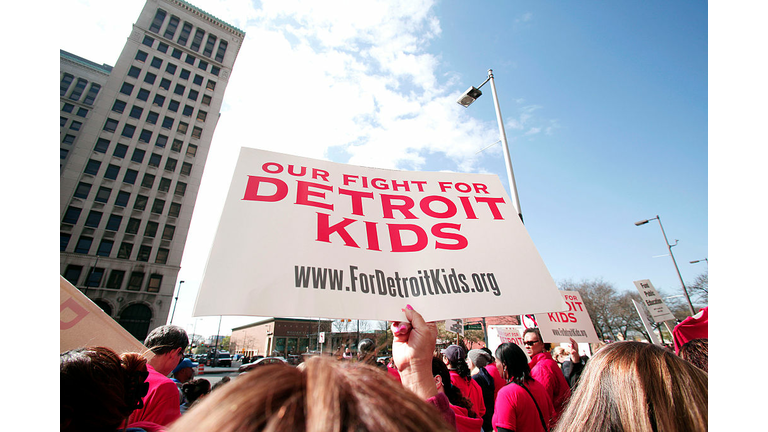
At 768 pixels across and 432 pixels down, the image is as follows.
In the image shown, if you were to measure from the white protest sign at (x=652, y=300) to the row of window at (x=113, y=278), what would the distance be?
1632 inches

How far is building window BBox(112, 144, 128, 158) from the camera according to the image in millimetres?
37188

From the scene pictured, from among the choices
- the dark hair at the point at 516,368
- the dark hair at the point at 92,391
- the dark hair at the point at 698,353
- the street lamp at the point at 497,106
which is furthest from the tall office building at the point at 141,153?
the dark hair at the point at 698,353

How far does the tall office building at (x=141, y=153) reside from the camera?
33.3m

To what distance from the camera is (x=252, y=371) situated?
0.64 metres

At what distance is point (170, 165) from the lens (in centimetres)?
3950

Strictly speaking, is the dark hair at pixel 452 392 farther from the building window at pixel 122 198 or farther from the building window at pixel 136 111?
the building window at pixel 136 111

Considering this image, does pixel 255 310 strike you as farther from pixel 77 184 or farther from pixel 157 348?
pixel 77 184

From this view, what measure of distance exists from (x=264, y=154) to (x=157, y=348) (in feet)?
6.36

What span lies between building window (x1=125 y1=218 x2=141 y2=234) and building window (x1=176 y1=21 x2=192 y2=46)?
25101 mm

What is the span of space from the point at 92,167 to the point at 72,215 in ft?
18.9

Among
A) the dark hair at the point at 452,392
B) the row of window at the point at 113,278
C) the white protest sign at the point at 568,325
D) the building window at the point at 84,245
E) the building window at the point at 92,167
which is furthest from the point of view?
the building window at the point at 92,167

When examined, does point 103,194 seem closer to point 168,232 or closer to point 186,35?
point 168,232

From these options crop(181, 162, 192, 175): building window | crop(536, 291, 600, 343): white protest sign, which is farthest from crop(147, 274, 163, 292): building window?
crop(536, 291, 600, 343): white protest sign

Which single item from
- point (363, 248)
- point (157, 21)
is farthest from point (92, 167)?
point (363, 248)
